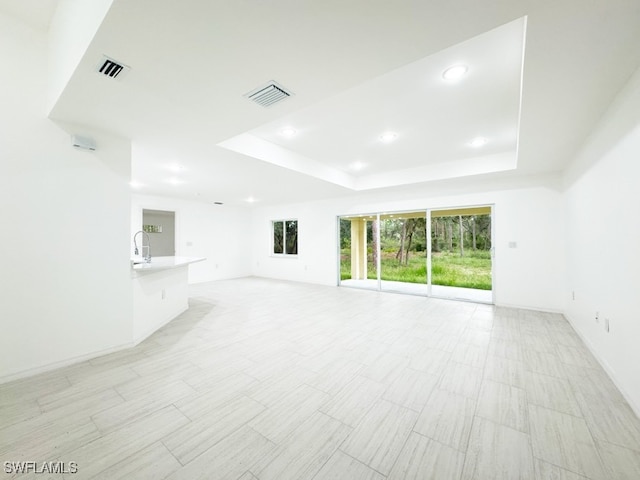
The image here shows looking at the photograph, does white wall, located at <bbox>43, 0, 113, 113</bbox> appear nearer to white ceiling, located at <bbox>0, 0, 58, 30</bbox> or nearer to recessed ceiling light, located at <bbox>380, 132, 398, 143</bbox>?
white ceiling, located at <bbox>0, 0, 58, 30</bbox>

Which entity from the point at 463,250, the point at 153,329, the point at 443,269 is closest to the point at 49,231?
the point at 153,329

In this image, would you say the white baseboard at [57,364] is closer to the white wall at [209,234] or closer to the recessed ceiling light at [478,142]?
the white wall at [209,234]

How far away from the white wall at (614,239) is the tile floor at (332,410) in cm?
31

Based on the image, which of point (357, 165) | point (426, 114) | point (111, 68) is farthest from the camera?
point (357, 165)

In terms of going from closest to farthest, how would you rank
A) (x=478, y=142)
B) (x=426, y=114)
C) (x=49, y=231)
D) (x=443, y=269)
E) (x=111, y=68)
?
(x=111, y=68), (x=49, y=231), (x=426, y=114), (x=478, y=142), (x=443, y=269)

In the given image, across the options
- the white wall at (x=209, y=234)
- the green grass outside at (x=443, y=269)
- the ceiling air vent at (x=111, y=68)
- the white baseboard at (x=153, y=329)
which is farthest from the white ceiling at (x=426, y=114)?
the white wall at (x=209, y=234)

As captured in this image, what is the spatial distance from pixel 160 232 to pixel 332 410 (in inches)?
406

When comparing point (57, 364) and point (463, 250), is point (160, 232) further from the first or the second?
point (463, 250)

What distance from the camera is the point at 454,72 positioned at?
7.25 ft

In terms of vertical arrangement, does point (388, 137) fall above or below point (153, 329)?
above

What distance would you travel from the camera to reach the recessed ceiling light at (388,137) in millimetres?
3555

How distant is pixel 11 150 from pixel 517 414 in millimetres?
4796

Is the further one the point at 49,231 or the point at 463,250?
the point at 463,250

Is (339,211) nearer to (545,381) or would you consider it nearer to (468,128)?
(468,128)
